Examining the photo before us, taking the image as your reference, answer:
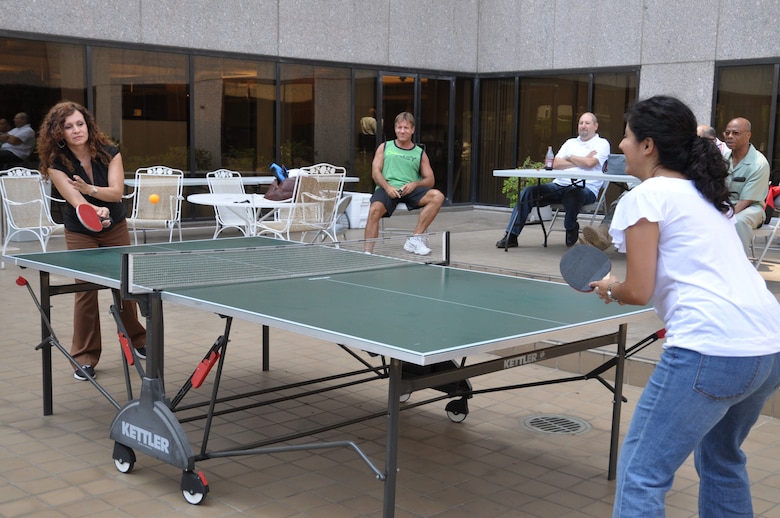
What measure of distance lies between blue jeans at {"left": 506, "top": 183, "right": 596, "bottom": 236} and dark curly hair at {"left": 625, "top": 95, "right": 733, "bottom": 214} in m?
8.13

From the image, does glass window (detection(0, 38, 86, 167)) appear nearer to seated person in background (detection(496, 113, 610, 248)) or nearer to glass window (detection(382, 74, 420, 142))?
glass window (detection(382, 74, 420, 142))

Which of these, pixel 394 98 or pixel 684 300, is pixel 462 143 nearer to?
pixel 394 98

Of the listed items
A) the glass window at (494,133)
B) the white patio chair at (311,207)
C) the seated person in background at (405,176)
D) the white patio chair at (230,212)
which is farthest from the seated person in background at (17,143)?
the glass window at (494,133)

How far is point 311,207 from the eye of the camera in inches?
367

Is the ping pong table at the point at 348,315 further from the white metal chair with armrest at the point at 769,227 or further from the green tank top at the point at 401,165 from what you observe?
the green tank top at the point at 401,165

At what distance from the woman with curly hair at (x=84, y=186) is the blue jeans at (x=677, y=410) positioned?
3.76 metres

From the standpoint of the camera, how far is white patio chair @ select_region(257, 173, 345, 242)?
921 centimetres

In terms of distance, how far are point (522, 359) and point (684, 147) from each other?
1205 millimetres

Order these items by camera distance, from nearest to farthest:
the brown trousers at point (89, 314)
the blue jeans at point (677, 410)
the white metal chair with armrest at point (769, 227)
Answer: the blue jeans at point (677, 410) → the brown trousers at point (89, 314) → the white metal chair with armrest at point (769, 227)

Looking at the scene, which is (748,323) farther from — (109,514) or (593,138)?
(593,138)

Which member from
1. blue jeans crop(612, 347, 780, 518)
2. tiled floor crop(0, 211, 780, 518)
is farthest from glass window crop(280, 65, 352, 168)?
blue jeans crop(612, 347, 780, 518)

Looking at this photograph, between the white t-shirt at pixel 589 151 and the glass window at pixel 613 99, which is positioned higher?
the glass window at pixel 613 99

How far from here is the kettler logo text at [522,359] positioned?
11.2 feet

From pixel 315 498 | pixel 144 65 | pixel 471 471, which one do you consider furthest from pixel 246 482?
pixel 144 65
